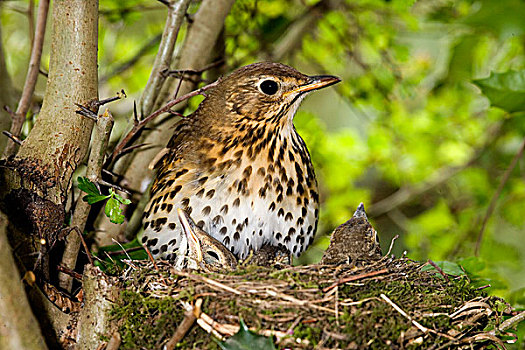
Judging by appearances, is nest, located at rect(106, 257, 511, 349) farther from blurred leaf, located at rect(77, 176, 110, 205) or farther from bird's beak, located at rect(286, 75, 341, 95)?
bird's beak, located at rect(286, 75, 341, 95)

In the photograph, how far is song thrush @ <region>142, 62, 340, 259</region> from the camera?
2.35 m

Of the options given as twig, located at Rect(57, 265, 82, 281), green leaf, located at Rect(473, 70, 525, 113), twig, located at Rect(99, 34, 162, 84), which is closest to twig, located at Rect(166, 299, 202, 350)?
twig, located at Rect(57, 265, 82, 281)

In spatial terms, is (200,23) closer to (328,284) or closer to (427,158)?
(328,284)

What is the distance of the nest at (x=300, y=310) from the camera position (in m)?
1.57

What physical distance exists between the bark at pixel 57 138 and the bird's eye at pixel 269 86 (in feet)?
2.30

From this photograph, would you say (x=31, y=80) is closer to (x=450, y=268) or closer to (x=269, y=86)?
(x=269, y=86)

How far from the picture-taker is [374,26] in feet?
12.3

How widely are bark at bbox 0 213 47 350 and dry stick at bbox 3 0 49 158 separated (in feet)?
3.06

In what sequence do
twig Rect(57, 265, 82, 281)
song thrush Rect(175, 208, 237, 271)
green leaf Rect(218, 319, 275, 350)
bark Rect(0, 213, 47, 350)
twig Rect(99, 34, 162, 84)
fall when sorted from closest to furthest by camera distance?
bark Rect(0, 213, 47, 350) < green leaf Rect(218, 319, 275, 350) < twig Rect(57, 265, 82, 281) < song thrush Rect(175, 208, 237, 271) < twig Rect(99, 34, 162, 84)

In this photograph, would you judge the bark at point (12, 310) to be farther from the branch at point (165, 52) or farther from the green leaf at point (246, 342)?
the branch at point (165, 52)

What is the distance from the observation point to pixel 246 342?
1.48 meters

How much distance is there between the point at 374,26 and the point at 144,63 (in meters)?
1.63

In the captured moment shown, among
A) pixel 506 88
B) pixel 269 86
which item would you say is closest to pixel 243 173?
pixel 269 86

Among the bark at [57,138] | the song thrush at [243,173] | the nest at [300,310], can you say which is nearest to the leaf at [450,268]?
the nest at [300,310]
